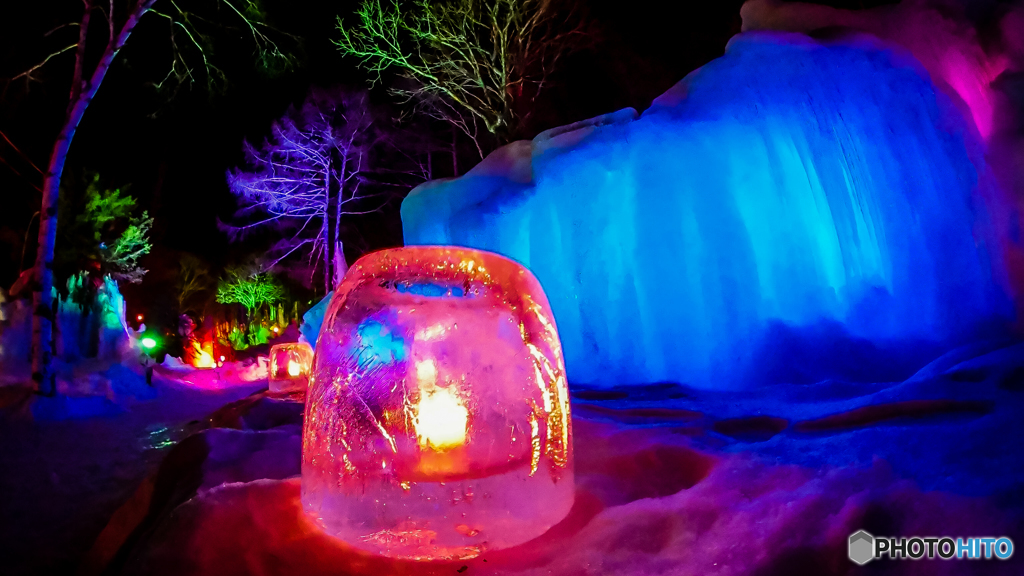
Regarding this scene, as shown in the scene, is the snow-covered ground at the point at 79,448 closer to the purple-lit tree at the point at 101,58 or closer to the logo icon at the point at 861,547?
the purple-lit tree at the point at 101,58

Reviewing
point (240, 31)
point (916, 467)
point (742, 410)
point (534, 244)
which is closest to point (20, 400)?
point (240, 31)

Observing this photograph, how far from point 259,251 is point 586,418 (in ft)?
54.7

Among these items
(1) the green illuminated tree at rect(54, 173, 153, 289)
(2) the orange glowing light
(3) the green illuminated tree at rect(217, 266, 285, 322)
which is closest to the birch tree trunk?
(1) the green illuminated tree at rect(54, 173, 153, 289)

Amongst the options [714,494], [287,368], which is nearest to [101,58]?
[287,368]

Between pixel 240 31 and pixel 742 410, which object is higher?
pixel 240 31

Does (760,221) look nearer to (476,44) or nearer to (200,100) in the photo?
(476,44)

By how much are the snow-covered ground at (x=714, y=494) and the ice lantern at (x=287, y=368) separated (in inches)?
158

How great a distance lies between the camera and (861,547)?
1.67 metres

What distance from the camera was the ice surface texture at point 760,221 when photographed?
14.4 feet

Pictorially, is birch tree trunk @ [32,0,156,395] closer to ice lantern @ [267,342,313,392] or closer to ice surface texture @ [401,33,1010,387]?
ice lantern @ [267,342,313,392]

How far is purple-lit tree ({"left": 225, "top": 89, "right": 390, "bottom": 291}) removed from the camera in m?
14.5

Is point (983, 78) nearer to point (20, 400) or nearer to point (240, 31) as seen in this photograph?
point (240, 31)

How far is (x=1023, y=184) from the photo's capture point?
3.97 metres

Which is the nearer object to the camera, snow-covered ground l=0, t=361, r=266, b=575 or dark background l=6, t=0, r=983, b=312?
snow-covered ground l=0, t=361, r=266, b=575
